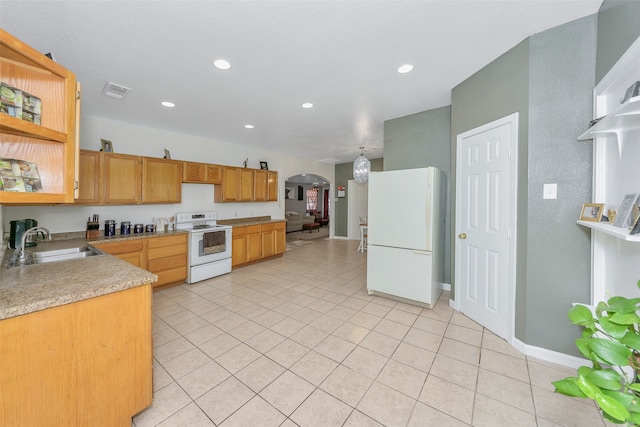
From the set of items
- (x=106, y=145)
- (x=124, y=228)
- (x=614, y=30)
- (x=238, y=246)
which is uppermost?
(x=614, y=30)

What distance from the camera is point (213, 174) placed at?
4590mm

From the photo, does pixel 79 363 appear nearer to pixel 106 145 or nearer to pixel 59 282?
pixel 59 282

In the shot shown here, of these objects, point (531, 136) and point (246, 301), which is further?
point (246, 301)

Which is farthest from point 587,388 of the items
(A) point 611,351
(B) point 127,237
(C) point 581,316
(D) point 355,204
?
(D) point 355,204

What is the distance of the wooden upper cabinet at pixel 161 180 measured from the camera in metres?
3.70

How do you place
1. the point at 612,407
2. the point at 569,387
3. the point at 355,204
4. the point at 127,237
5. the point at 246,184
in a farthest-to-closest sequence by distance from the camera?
1. the point at 355,204
2. the point at 246,184
3. the point at 127,237
4. the point at 569,387
5. the point at 612,407

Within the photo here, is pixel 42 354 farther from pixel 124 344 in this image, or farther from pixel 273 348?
pixel 273 348

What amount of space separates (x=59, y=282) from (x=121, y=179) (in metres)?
2.66

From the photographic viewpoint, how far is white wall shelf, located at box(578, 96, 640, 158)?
122cm

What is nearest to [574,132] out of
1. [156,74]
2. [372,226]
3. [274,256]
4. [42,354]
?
[372,226]

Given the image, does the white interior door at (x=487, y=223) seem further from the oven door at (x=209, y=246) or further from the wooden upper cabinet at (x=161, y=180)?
the wooden upper cabinet at (x=161, y=180)

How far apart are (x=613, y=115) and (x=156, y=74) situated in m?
3.54

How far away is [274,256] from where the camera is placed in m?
5.61

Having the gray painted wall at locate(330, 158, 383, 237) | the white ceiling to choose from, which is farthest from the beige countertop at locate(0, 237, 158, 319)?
the gray painted wall at locate(330, 158, 383, 237)
